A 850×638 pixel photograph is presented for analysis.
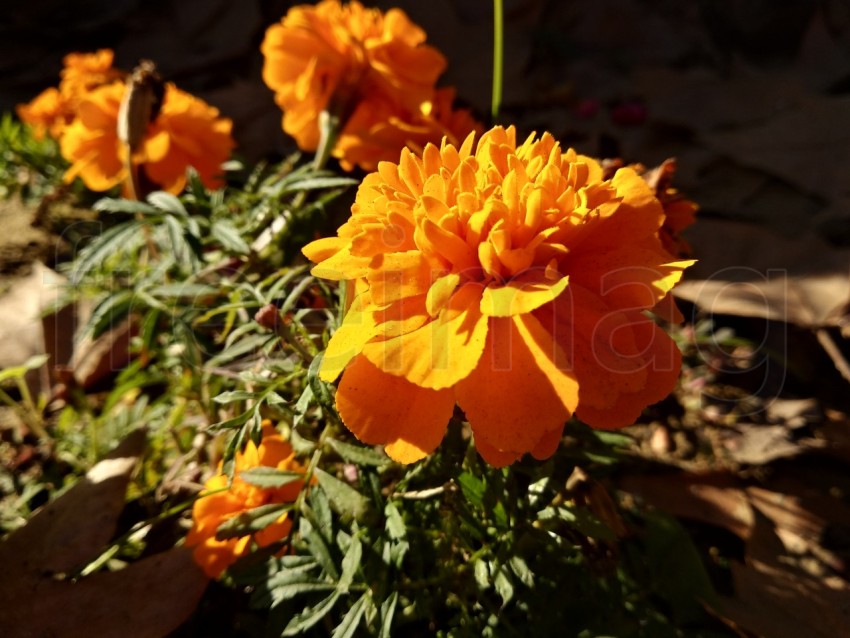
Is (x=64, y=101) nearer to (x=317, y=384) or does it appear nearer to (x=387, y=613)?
(x=317, y=384)

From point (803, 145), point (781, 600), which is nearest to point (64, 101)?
point (781, 600)

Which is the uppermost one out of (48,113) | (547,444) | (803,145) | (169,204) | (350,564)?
(48,113)

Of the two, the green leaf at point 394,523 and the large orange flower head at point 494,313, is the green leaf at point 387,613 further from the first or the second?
the large orange flower head at point 494,313

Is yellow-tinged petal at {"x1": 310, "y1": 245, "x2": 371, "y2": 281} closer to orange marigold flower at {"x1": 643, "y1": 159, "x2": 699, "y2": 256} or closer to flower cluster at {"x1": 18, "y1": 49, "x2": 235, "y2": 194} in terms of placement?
orange marigold flower at {"x1": 643, "y1": 159, "x2": 699, "y2": 256}

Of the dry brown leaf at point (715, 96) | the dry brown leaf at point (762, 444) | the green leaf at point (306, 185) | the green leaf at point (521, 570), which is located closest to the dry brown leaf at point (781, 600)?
the dry brown leaf at point (762, 444)

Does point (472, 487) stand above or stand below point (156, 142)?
below

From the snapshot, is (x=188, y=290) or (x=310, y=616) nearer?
(x=310, y=616)

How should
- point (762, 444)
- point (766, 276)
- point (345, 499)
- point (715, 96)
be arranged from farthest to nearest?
point (715, 96), point (766, 276), point (762, 444), point (345, 499)
